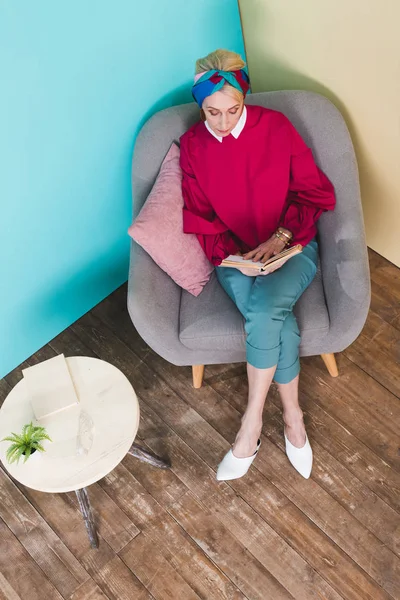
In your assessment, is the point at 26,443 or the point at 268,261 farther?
the point at 268,261

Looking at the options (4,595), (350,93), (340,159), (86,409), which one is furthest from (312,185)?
(4,595)

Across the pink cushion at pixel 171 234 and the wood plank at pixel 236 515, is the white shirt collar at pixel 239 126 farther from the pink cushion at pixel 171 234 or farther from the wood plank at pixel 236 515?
the wood plank at pixel 236 515

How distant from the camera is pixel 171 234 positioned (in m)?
2.00

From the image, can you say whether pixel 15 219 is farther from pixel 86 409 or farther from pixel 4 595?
pixel 4 595

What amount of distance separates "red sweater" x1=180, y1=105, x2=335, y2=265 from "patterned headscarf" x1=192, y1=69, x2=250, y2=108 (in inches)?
6.0

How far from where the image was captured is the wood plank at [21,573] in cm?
198

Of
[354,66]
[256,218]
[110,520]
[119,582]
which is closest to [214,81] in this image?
[256,218]

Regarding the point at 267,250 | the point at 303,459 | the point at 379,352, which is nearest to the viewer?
the point at 267,250

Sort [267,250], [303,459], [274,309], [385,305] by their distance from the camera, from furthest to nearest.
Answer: [385,305] < [303,459] < [267,250] < [274,309]

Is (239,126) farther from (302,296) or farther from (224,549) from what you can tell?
(224,549)

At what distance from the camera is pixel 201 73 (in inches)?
71.7

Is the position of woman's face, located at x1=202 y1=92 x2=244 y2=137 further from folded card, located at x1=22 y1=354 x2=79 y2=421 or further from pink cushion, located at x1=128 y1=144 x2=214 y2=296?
folded card, located at x1=22 y1=354 x2=79 y2=421

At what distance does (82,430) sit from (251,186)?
96 cm

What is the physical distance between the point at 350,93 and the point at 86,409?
143cm
